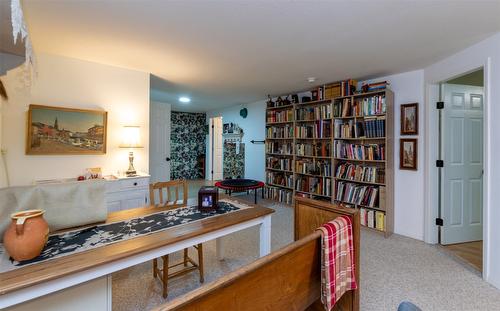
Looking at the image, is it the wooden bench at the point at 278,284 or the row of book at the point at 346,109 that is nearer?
the wooden bench at the point at 278,284

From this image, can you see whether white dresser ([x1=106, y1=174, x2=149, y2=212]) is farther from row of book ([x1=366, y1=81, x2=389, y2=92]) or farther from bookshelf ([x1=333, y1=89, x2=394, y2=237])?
row of book ([x1=366, y1=81, x2=389, y2=92])

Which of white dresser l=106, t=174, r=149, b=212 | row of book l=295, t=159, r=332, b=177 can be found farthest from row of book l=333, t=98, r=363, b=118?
white dresser l=106, t=174, r=149, b=212

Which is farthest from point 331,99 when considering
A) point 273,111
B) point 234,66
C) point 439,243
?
point 439,243

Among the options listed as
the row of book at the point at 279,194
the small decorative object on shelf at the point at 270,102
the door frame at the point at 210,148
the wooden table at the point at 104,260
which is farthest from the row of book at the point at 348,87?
the door frame at the point at 210,148

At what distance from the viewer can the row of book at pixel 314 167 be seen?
4.16 m

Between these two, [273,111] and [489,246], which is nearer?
[489,246]

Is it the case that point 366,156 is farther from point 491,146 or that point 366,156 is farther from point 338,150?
point 491,146

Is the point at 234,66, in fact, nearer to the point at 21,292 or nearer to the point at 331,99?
the point at 331,99

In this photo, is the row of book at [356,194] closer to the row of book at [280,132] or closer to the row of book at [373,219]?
the row of book at [373,219]

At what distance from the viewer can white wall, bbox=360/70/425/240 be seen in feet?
10.6

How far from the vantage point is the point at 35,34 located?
228cm

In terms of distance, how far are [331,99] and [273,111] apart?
1514 mm

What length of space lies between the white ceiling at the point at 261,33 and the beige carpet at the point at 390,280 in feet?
7.91

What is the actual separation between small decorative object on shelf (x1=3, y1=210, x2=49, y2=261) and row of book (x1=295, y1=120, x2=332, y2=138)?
3953 millimetres
